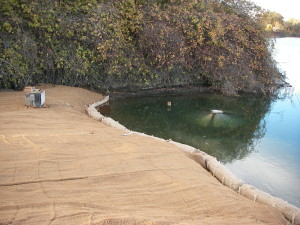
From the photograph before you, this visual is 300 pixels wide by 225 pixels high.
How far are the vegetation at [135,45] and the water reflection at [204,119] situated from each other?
3.11 feet

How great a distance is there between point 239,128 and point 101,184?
5.58 metres

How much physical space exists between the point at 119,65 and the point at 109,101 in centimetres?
120

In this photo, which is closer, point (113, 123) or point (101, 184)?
point (101, 184)

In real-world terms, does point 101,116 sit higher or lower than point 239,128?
higher

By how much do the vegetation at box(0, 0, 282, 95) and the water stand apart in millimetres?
925

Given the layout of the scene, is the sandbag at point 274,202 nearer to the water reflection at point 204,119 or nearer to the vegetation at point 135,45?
the water reflection at point 204,119

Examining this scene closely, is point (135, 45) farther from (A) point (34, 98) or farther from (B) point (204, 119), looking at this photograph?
(A) point (34, 98)

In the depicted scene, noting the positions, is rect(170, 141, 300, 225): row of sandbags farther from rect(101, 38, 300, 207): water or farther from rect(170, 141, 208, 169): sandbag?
rect(101, 38, 300, 207): water

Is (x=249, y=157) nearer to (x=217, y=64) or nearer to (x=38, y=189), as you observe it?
(x=38, y=189)

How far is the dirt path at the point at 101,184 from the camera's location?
7.83ft

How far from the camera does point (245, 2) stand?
12805 mm

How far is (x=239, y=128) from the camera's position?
26.3 ft

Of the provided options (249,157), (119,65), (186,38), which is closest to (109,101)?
(119,65)

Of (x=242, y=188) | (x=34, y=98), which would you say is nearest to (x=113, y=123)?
(x=34, y=98)
